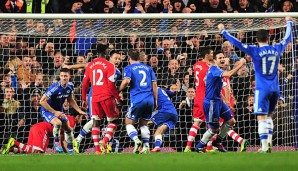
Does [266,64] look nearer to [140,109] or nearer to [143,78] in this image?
[143,78]

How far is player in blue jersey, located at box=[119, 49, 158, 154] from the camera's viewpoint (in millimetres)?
18203

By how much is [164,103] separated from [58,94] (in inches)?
79.0

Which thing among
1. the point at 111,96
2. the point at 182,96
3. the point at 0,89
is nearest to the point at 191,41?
the point at 182,96

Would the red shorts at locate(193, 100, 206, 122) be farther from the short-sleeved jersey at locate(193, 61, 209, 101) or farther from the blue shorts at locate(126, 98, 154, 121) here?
the blue shorts at locate(126, 98, 154, 121)

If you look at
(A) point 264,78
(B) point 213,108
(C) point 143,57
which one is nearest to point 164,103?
(C) point 143,57

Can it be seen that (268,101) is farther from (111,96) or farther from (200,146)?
(111,96)

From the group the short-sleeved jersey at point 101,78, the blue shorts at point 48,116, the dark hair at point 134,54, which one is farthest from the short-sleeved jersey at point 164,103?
the blue shorts at point 48,116

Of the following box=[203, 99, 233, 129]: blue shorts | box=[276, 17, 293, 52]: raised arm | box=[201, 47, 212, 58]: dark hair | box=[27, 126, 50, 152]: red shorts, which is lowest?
box=[27, 126, 50, 152]: red shorts

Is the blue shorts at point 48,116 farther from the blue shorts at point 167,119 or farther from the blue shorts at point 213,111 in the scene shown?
the blue shorts at point 213,111

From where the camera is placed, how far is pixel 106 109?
18.9 metres

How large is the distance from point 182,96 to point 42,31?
307cm

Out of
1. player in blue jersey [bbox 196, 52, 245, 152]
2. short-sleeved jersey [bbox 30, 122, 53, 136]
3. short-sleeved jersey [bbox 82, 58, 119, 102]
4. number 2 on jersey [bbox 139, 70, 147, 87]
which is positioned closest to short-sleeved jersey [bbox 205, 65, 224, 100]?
player in blue jersey [bbox 196, 52, 245, 152]

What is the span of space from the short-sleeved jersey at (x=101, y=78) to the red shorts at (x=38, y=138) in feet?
4.22

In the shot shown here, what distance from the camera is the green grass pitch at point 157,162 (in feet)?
44.4
